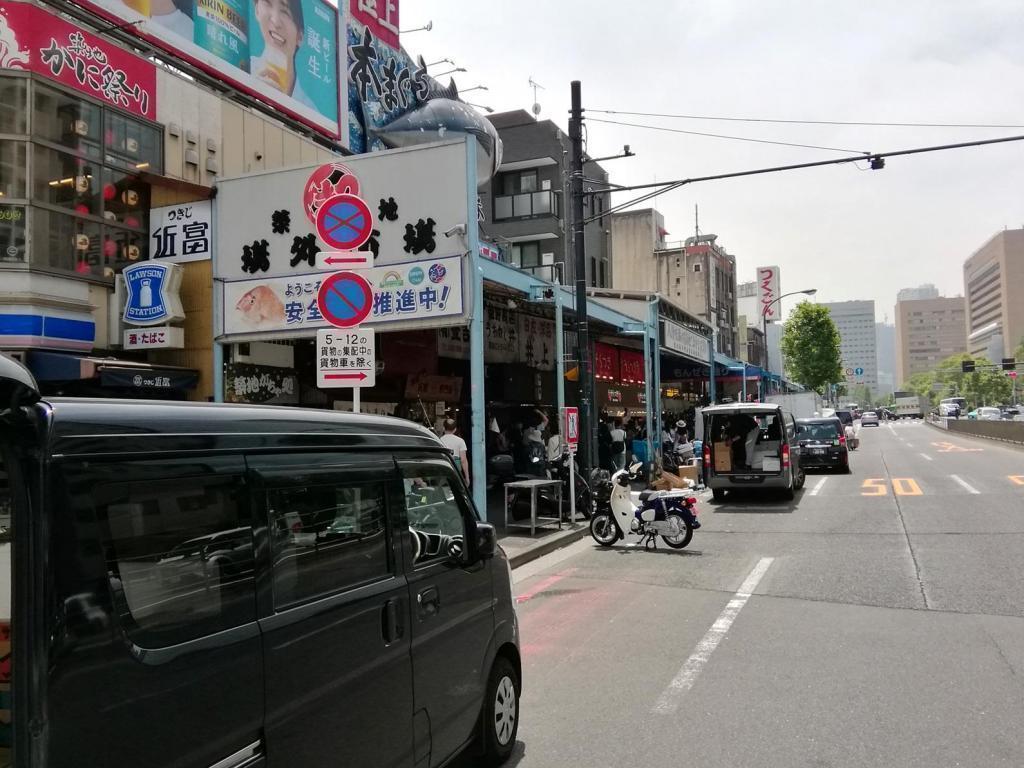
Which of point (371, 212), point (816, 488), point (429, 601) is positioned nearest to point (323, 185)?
point (371, 212)

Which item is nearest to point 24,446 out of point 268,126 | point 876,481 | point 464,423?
point 268,126

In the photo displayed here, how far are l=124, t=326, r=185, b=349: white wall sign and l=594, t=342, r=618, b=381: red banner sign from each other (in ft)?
41.5

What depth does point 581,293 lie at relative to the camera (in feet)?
49.0

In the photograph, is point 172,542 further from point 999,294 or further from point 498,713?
point 999,294

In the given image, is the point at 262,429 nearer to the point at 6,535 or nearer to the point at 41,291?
the point at 6,535

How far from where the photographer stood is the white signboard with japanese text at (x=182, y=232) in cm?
1294

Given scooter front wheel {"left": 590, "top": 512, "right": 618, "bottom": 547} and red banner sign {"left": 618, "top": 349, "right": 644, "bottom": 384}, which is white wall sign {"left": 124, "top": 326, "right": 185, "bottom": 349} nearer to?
scooter front wheel {"left": 590, "top": 512, "right": 618, "bottom": 547}

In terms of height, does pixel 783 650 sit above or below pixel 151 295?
below

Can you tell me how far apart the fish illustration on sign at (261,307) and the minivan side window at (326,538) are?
942 cm

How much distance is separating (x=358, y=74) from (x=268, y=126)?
7.31m

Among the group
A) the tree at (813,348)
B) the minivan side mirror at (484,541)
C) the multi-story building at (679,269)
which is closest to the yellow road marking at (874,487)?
the minivan side mirror at (484,541)

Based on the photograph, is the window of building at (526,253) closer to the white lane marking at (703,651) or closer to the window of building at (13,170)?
the window of building at (13,170)

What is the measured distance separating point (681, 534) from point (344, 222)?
646 centimetres

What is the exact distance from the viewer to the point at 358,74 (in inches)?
862
